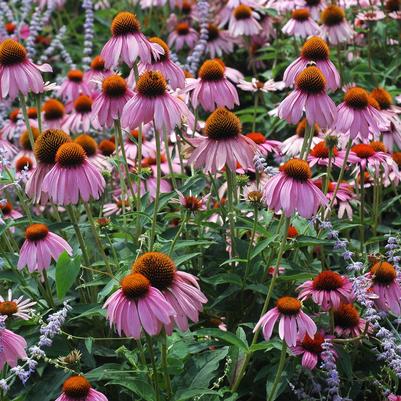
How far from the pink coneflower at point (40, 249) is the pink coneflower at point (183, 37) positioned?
2.59 meters

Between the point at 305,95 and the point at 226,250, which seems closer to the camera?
the point at 305,95

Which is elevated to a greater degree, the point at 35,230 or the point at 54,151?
the point at 54,151

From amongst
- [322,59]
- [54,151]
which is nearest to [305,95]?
[322,59]

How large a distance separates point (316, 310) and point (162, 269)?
0.88 m

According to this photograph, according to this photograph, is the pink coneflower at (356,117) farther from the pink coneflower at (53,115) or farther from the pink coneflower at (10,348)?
the pink coneflower at (53,115)

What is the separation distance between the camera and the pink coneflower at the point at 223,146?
8.29 ft

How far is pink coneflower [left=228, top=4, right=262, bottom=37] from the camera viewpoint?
461 cm

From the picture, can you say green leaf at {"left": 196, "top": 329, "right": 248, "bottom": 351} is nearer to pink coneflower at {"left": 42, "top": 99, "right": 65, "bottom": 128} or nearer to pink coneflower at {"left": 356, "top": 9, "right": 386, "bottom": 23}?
pink coneflower at {"left": 42, "top": 99, "right": 65, "bottom": 128}

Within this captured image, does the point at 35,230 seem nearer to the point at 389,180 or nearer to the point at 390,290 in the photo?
the point at 390,290

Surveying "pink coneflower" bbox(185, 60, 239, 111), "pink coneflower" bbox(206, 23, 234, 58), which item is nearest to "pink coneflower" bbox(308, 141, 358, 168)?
"pink coneflower" bbox(185, 60, 239, 111)

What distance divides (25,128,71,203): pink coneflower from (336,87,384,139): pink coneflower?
2.88 feet

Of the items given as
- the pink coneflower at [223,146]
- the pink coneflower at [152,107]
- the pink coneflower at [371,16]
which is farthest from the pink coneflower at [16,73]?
the pink coneflower at [371,16]

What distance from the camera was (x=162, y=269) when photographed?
206 cm

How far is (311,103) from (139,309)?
3.09 feet
